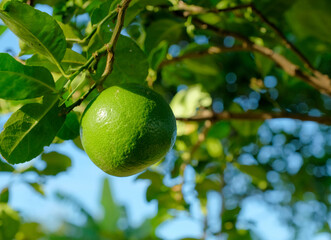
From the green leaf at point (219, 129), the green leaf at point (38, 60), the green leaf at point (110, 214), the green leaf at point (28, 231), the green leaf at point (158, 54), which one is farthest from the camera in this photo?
the green leaf at point (110, 214)

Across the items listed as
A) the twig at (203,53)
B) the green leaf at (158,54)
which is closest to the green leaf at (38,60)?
the green leaf at (158,54)

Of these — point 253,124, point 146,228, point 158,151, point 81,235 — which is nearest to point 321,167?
point 253,124

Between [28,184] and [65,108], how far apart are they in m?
0.74

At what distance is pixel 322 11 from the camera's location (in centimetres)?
144

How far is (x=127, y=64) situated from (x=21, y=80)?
237 millimetres

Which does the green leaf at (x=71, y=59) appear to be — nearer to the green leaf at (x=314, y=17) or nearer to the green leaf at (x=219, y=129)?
the green leaf at (x=219, y=129)

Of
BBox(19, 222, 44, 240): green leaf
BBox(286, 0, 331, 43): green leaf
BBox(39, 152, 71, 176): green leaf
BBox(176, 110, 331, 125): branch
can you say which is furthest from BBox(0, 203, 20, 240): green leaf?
BBox(286, 0, 331, 43): green leaf

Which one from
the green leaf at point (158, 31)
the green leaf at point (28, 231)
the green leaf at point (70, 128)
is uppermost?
the green leaf at point (70, 128)

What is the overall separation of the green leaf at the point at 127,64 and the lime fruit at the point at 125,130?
0.09 meters

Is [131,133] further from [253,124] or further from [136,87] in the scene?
[253,124]

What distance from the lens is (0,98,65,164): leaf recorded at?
2.25 ft

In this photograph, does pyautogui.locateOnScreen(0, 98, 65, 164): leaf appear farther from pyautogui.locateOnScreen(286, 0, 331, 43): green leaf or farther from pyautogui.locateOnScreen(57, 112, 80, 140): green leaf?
pyautogui.locateOnScreen(286, 0, 331, 43): green leaf

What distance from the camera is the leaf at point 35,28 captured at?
63cm

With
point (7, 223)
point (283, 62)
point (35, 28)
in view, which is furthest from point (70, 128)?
point (283, 62)
